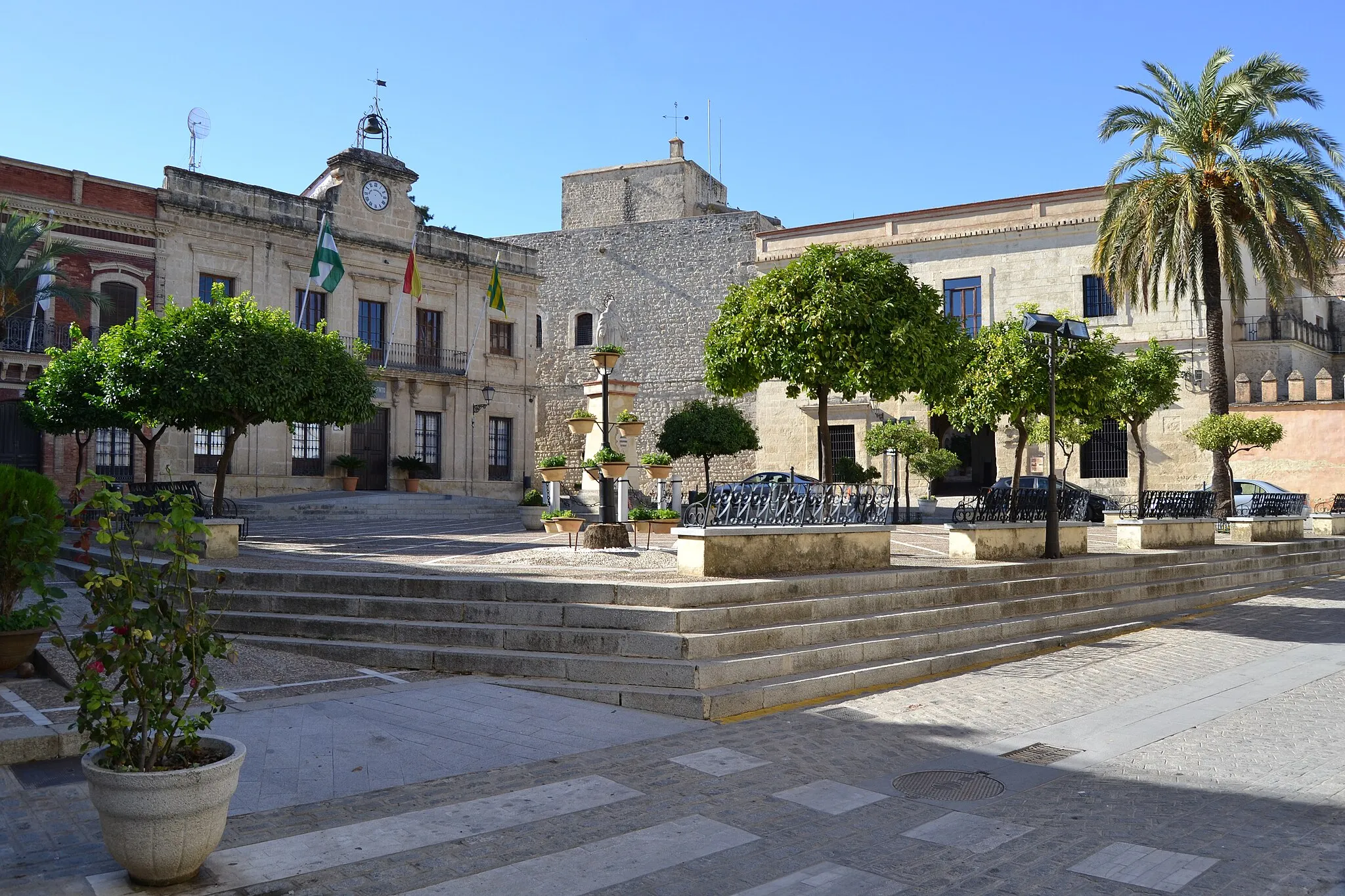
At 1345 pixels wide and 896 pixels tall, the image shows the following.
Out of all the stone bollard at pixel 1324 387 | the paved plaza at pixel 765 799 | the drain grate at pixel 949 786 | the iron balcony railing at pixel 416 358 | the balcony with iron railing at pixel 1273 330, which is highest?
the balcony with iron railing at pixel 1273 330

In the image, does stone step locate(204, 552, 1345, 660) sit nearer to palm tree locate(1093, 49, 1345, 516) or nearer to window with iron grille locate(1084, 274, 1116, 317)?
palm tree locate(1093, 49, 1345, 516)

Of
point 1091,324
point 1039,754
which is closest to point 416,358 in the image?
point 1091,324

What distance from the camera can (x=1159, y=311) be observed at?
1168 inches

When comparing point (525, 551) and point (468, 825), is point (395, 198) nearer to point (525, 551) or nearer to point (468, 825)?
point (525, 551)

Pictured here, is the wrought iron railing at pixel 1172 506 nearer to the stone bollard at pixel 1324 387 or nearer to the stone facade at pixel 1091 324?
the stone facade at pixel 1091 324

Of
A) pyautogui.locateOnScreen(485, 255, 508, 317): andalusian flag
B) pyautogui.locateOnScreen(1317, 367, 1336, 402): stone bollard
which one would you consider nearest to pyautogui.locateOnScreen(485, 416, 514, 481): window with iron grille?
pyautogui.locateOnScreen(485, 255, 508, 317): andalusian flag

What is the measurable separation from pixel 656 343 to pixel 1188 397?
18624 millimetres

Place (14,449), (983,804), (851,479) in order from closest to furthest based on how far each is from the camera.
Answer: (983,804) < (14,449) < (851,479)

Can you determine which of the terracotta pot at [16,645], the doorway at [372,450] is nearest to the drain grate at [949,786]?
the terracotta pot at [16,645]

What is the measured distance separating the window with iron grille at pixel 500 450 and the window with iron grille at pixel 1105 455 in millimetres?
18279

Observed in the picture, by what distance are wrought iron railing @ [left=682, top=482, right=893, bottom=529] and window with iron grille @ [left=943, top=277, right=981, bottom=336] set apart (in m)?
21.0

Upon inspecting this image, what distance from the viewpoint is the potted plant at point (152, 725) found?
154 inches

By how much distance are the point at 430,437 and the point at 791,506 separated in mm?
23468

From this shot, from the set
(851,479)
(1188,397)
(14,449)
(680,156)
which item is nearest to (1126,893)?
(851,479)
